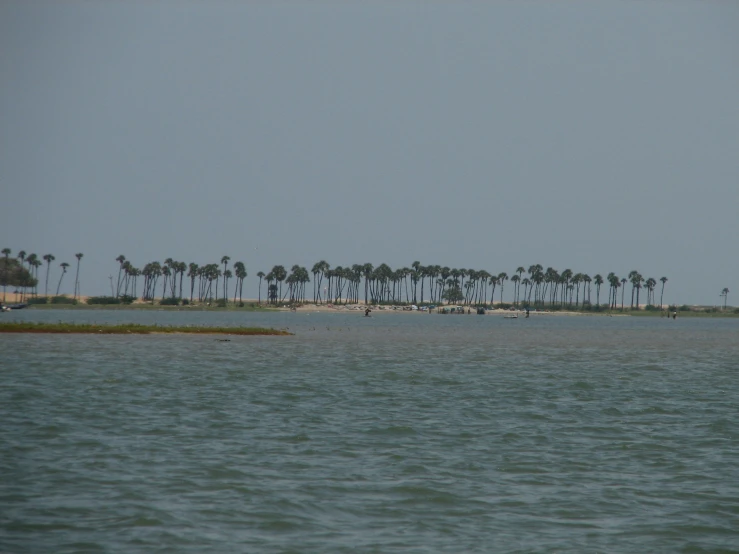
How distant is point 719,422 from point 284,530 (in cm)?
2239

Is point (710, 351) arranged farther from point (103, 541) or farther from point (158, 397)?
point (103, 541)

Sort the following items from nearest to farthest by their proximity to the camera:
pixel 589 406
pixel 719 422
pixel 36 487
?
pixel 36 487
pixel 719 422
pixel 589 406

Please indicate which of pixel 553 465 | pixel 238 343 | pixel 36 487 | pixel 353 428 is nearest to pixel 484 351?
pixel 238 343

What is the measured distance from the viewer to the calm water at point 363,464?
17188 mm

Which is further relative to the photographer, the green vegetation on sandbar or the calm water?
the green vegetation on sandbar

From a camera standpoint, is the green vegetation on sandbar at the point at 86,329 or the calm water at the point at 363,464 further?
the green vegetation on sandbar at the point at 86,329

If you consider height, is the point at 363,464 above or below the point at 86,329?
above

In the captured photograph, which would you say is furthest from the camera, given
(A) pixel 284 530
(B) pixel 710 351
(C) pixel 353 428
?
(B) pixel 710 351

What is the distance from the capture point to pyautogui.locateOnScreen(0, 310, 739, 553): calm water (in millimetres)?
17188

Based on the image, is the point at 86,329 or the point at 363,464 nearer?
the point at 363,464

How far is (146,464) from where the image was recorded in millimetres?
23328

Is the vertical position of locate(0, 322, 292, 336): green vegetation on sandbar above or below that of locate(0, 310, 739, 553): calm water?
below

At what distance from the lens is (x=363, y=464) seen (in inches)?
943

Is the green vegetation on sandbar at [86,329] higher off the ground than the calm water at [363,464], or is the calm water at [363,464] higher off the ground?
the calm water at [363,464]
